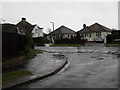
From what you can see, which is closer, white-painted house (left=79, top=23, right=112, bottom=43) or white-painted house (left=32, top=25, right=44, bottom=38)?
white-painted house (left=79, top=23, right=112, bottom=43)

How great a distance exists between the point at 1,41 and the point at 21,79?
442 centimetres

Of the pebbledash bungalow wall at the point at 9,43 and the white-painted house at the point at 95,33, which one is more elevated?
the white-painted house at the point at 95,33

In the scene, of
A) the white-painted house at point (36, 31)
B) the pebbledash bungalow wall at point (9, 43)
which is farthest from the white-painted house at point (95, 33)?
the pebbledash bungalow wall at point (9, 43)

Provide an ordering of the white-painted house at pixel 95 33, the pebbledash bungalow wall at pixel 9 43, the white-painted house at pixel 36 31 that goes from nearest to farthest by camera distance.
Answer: the pebbledash bungalow wall at pixel 9 43 < the white-painted house at pixel 95 33 < the white-painted house at pixel 36 31

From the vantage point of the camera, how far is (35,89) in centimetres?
639

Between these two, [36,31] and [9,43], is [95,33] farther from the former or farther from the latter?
[9,43]

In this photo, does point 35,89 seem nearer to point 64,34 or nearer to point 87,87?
point 87,87

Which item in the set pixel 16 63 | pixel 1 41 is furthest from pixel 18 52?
pixel 1 41

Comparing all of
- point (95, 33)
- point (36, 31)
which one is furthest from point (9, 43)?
point (36, 31)

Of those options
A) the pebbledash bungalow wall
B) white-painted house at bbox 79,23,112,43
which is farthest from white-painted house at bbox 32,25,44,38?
the pebbledash bungalow wall

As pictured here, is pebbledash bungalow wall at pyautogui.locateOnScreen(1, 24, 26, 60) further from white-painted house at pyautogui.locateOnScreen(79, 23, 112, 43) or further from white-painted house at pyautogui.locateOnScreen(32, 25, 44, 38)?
white-painted house at pyautogui.locateOnScreen(32, 25, 44, 38)

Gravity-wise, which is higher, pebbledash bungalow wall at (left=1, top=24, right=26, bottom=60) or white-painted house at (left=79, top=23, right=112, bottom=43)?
white-painted house at (left=79, top=23, right=112, bottom=43)

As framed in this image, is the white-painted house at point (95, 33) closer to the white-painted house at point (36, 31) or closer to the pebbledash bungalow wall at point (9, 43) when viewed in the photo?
the white-painted house at point (36, 31)

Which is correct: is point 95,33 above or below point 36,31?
below
